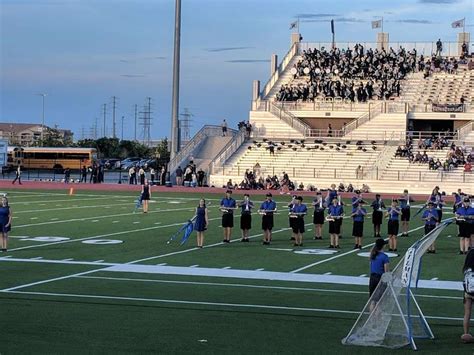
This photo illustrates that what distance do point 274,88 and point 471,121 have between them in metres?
14.0

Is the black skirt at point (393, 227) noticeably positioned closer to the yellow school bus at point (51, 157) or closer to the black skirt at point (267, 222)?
the black skirt at point (267, 222)

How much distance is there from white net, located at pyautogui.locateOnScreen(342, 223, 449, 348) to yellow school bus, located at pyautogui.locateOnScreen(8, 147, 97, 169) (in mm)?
70004

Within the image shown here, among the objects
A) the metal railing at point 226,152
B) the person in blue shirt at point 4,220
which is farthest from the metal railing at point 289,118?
the person in blue shirt at point 4,220

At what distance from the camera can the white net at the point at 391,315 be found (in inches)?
496

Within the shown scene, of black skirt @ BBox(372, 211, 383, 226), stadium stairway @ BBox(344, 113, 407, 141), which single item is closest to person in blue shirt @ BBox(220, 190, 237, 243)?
black skirt @ BBox(372, 211, 383, 226)

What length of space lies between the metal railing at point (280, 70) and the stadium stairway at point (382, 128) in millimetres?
9147

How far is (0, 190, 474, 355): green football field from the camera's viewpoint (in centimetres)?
1280

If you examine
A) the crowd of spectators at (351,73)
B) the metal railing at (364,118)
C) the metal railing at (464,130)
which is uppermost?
the crowd of spectators at (351,73)

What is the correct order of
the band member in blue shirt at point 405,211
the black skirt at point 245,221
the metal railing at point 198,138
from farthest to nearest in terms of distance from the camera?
the metal railing at point 198,138
the band member in blue shirt at point 405,211
the black skirt at point 245,221

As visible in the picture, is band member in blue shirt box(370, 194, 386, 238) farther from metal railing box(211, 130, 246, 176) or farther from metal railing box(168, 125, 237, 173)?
metal railing box(168, 125, 237, 173)

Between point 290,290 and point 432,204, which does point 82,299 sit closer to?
point 290,290

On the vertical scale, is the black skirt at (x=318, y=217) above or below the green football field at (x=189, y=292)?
above

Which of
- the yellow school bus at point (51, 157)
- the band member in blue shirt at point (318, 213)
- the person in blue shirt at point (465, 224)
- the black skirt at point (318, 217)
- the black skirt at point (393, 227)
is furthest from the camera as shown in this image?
the yellow school bus at point (51, 157)

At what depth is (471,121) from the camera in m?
59.1
